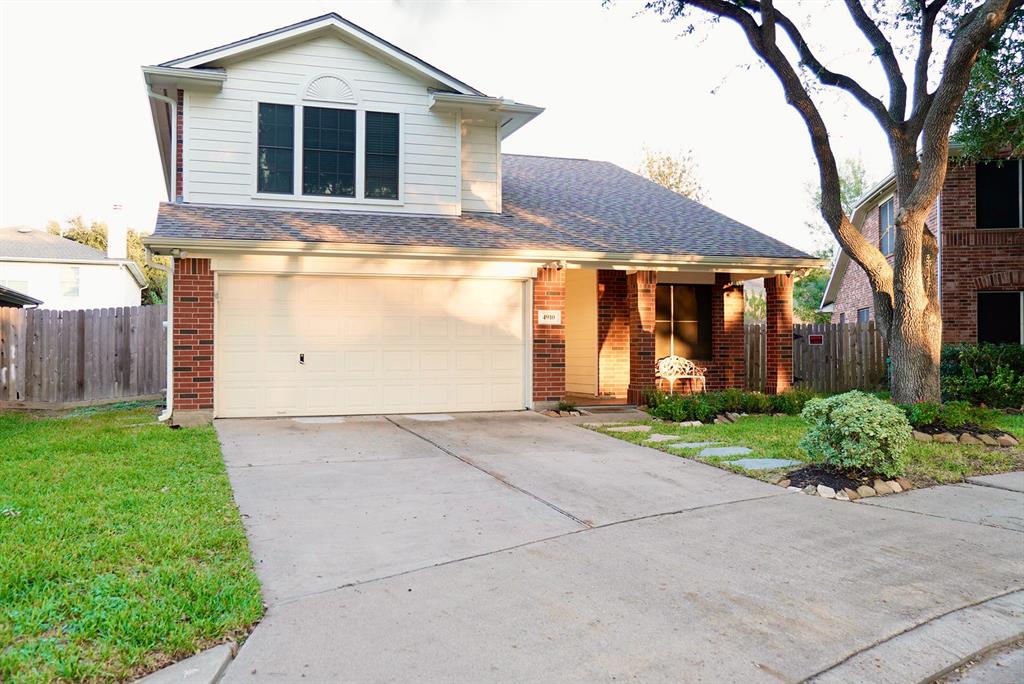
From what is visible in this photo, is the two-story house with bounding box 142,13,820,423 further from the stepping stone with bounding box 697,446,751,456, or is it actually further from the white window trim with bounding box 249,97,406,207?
the stepping stone with bounding box 697,446,751,456

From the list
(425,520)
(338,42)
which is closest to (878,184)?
(338,42)

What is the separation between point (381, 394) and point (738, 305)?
7644 mm

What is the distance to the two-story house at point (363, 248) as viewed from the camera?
10.9m

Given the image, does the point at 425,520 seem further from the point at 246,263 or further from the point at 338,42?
the point at 338,42

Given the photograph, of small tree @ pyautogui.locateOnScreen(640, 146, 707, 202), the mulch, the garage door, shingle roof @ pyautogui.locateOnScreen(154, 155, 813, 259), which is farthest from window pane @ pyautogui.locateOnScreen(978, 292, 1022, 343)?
small tree @ pyautogui.locateOnScreen(640, 146, 707, 202)

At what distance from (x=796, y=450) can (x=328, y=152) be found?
8570 mm

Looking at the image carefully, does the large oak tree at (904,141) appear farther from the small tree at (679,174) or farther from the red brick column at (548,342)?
the small tree at (679,174)

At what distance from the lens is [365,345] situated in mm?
11609

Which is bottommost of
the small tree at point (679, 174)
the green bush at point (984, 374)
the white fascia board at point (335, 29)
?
the green bush at point (984, 374)

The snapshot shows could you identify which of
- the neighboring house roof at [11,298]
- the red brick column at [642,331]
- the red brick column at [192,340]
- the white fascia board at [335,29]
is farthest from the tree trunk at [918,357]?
the neighboring house roof at [11,298]

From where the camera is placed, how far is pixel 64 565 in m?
4.25

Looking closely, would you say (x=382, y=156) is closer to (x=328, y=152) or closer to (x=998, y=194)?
(x=328, y=152)

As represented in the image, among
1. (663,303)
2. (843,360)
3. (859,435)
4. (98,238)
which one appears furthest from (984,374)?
(98,238)

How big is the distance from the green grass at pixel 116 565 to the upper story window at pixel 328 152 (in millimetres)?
5888
